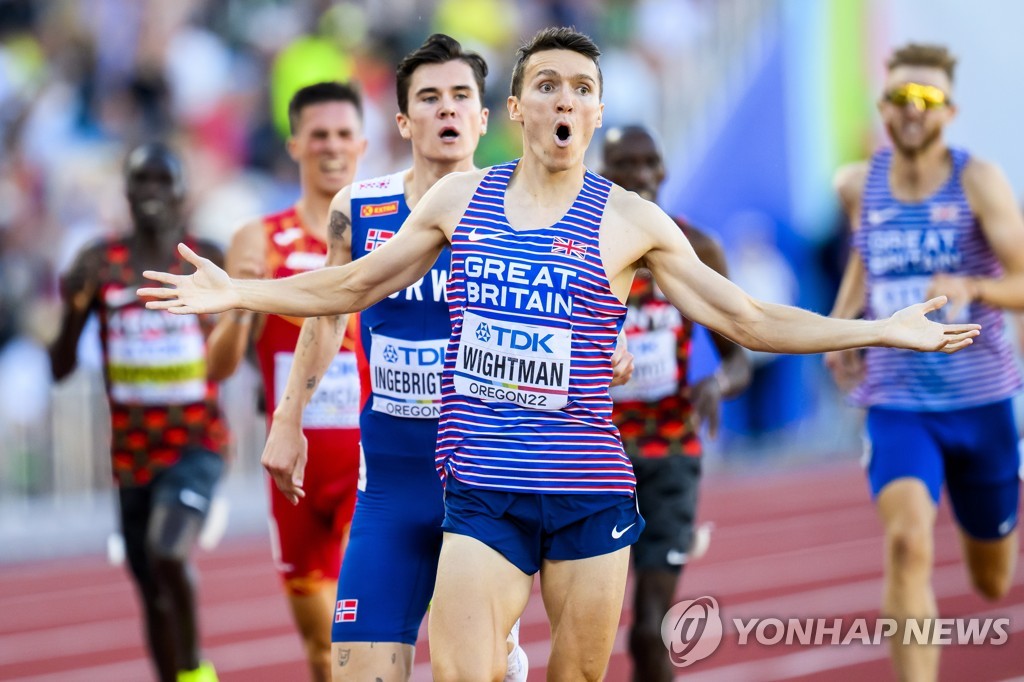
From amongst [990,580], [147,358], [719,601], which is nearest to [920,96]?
[990,580]

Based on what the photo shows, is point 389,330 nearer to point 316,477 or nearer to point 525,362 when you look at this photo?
point 525,362

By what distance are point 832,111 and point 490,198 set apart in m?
15.2

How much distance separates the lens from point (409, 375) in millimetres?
5398

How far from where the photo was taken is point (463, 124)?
558cm

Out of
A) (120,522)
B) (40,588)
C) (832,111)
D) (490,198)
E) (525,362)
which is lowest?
(40,588)

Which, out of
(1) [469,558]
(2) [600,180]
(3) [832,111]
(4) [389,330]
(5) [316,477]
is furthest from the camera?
(3) [832,111]

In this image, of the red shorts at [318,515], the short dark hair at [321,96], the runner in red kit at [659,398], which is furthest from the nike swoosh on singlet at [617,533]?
the short dark hair at [321,96]

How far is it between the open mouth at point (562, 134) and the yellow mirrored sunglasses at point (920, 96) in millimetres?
3103

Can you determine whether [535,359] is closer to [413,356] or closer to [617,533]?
[617,533]

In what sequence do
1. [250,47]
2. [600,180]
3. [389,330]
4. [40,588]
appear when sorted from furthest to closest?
[250,47], [40,588], [389,330], [600,180]

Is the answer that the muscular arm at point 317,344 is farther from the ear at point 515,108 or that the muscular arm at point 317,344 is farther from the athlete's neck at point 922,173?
the athlete's neck at point 922,173

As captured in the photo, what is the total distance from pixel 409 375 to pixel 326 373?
146cm

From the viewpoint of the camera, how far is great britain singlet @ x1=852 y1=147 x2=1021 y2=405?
7.25 metres

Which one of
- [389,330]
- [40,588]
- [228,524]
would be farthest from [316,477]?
[228,524]
